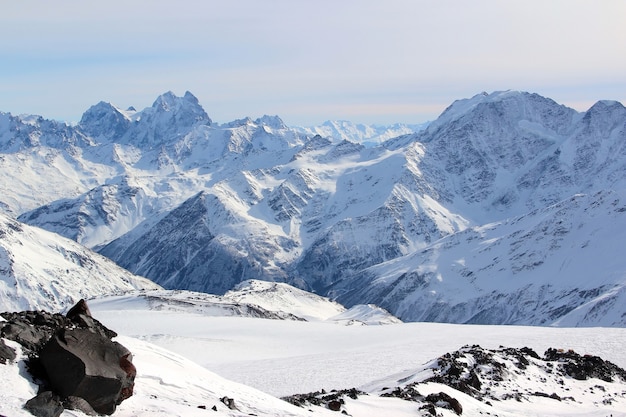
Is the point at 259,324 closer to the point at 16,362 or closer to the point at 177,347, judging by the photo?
the point at 177,347

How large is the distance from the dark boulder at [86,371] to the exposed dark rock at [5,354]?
2.76 feet

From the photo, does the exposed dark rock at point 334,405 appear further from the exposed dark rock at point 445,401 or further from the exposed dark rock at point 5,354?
the exposed dark rock at point 5,354

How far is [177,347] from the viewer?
8081 cm

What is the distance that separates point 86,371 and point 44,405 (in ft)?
5.41

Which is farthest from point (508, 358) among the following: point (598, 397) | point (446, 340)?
point (446, 340)

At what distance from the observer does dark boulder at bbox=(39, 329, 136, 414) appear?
20.1 metres

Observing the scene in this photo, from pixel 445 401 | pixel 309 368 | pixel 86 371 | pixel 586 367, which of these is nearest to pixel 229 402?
pixel 86 371

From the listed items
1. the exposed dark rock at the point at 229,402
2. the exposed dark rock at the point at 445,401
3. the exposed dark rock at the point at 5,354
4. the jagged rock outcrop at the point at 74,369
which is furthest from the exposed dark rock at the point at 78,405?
the exposed dark rock at the point at 445,401

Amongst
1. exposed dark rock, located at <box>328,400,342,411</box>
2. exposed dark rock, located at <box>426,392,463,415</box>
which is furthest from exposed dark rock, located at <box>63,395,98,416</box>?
exposed dark rock, located at <box>426,392,463,415</box>

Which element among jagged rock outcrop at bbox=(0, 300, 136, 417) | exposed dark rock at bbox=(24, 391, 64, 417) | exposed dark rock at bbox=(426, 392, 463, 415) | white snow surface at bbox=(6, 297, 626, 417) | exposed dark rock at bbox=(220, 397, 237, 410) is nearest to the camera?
exposed dark rock at bbox=(24, 391, 64, 417)

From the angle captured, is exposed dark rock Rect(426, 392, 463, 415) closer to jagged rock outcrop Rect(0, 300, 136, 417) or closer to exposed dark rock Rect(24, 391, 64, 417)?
jagged rock outcrop Rect(0, 300, 136, 417)

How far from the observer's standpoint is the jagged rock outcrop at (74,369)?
19.8 m

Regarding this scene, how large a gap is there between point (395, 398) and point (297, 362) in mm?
26453

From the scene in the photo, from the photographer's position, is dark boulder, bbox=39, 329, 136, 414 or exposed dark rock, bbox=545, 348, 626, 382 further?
exposed dark rock, bbox=545, 348, 626, 382
